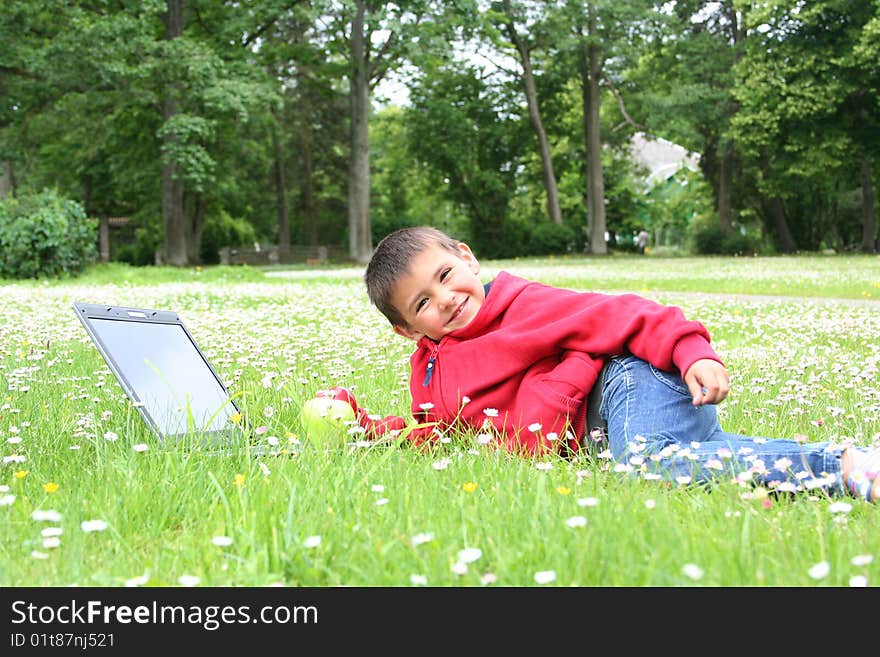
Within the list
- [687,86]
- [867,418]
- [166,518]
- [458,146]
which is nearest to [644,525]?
[166,518]

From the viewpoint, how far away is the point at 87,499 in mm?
2557

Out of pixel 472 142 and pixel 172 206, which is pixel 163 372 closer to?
pixel 172 206

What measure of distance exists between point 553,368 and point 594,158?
137ft

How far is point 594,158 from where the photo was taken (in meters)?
43.7

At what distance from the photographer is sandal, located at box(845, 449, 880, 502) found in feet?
8.73

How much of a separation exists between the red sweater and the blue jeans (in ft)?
0.27

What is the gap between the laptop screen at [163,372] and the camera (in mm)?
3518

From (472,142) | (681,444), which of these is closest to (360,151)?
(472,142)

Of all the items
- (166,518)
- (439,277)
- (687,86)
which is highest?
(687,86)

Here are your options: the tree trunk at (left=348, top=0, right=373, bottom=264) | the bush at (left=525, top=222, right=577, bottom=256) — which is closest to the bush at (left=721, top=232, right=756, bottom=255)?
the bush at (left=525, top=222, right=577, bottom=256)

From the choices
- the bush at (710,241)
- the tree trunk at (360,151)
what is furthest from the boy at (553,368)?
the bush at (710,241)

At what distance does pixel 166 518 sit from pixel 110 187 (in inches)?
1799

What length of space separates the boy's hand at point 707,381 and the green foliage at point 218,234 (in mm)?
46437
